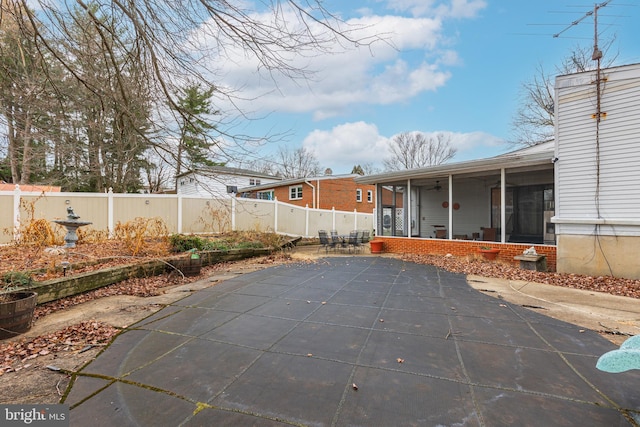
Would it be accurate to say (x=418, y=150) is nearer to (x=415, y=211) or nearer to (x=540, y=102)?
(x=540, y=102)

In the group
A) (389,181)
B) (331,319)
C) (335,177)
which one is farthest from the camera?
(335,177)

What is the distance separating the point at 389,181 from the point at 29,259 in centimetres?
1115

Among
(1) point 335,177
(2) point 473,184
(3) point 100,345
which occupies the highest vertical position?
(1) point 335,177

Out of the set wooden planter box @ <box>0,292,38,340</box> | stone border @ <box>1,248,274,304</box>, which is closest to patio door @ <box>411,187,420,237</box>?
stone border @ <box>1,248,274,304</box>

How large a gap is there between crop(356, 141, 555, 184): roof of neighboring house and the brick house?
7.95 m

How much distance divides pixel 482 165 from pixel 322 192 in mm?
12356

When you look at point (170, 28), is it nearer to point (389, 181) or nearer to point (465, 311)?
point (465, 311)

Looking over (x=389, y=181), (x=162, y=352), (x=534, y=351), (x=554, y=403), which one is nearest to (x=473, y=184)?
(x=389, y=181)

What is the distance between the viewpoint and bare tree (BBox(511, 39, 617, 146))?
1691 cm

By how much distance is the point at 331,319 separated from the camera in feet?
13.7

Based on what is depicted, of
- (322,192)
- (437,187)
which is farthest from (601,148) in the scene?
(322,192)

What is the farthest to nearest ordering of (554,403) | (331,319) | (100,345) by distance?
(331,319), (100,345), (554,403)

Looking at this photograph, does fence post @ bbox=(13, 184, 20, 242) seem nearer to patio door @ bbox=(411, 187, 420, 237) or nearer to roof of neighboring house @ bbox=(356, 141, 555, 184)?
roof of neighboring house @ bbox=(356, 141, 555, 184)

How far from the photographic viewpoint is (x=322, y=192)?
824 inches
